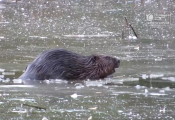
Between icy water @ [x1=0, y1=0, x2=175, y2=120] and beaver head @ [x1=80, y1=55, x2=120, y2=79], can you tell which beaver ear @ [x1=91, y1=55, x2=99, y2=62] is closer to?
beaver head @ [x1=80, y1=55, x2=120, y2=79]

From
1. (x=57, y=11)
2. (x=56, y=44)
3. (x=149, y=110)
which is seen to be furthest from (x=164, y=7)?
(x=149, y=110)

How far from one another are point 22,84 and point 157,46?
14.1ft

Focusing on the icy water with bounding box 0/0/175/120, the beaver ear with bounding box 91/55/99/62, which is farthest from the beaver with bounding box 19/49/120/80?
the icy water with bounding box 0/0/175/120

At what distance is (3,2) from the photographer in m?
21.8

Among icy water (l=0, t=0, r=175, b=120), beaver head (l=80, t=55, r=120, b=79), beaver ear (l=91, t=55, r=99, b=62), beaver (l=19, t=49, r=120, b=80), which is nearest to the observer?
icy water (l=0, t=0, r=175, b=120)

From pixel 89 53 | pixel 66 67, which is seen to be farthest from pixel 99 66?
pixel 89 53

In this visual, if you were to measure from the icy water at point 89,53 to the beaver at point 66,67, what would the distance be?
0.19m

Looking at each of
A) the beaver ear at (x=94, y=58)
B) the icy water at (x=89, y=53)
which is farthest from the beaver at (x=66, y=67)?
the icy water at (x=89, y=53)

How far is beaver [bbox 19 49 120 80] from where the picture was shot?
8445 millimetres

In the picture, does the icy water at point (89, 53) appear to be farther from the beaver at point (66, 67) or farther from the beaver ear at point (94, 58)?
the beaver ear at point (94, 58)

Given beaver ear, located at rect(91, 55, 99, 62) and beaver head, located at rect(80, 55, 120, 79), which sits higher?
beaver ear, located at rect(91, 55, 99, 62)

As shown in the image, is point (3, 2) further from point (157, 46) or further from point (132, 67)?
point (132, 67)

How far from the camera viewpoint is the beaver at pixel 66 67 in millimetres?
8445

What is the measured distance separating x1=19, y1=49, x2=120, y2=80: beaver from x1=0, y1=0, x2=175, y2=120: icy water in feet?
0.64
